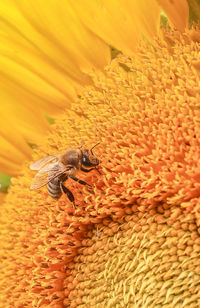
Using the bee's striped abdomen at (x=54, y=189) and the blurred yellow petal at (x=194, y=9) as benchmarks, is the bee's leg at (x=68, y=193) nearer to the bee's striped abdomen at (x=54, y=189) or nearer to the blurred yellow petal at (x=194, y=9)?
the bee's striped abdomen at (x=54, y=189)

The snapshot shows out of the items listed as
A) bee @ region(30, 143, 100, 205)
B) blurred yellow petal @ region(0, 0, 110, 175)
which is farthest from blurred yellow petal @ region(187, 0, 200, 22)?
bee @ region(30, 143, 100, 205)

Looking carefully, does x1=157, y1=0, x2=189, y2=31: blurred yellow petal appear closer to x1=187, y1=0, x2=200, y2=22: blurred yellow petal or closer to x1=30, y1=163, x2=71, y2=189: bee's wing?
x1=187, y1=0, x2=200, y2=22: blurred yellow petal

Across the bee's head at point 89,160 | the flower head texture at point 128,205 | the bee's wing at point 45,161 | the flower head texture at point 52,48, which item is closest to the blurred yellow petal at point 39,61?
the flower head texture at point 52,48

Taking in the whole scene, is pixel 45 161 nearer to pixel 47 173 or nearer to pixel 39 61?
pixel 47 173

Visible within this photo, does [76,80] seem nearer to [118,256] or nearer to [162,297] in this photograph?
[118,256]

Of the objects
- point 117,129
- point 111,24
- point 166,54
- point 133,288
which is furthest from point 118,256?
point 111,24

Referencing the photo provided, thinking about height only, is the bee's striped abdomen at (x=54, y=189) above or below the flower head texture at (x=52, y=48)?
A: below
